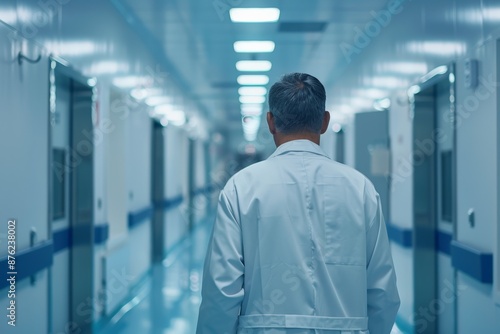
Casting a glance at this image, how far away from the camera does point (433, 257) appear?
4.63 metres

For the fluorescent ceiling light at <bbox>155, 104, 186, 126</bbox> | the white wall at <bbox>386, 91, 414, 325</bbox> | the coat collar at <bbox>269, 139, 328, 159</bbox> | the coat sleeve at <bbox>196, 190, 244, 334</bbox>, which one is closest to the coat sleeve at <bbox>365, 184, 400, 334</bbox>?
the coat collar at <bbox>269, 139, 328, 159</bbox>

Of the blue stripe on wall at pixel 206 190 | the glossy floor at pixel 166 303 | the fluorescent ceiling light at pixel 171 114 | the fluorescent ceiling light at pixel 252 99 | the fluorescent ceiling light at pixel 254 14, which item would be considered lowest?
the glossy floor at pixel 166 303

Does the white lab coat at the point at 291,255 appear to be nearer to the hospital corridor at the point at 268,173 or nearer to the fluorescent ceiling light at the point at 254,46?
the hospital corridor at the point at 268,173

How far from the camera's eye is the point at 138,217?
6621 mm

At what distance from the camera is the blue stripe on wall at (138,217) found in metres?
6.25

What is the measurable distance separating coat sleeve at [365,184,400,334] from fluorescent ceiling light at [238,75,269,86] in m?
7.25

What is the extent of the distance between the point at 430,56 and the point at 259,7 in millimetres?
1674

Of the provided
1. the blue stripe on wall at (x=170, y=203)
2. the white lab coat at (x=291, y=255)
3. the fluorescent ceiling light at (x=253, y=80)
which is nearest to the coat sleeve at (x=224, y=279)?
the white lab coat at (x=291, y=255)

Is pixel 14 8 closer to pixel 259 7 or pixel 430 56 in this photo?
pixel 259 7

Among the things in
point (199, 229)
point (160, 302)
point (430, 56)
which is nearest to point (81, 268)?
point (160, 302)

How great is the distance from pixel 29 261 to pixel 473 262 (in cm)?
256

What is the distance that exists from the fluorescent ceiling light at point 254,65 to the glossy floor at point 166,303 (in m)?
3.00

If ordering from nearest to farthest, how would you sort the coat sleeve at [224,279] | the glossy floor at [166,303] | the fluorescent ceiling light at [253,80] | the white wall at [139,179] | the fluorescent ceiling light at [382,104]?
the coat sleeve at [224,279] → the glossy floor at [166,303] → the fluorescent ceiling light at [382,104] → the white wall at [139,179] → the fluorescent ceiling light at [253,80]

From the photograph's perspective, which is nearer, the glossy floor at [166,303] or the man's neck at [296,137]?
the man's neck at [296,137]
